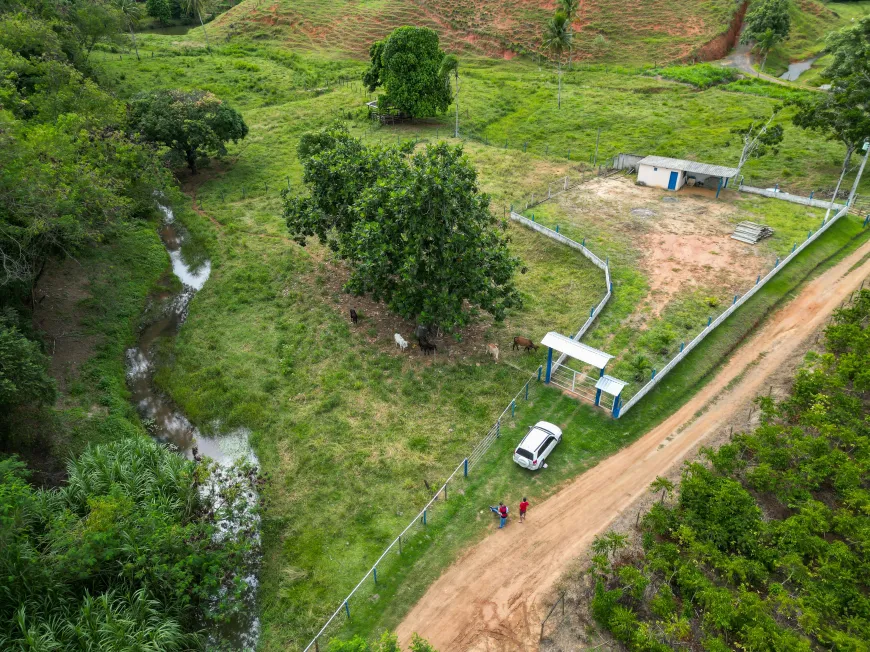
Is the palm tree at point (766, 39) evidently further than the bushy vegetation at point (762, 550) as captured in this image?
Yes

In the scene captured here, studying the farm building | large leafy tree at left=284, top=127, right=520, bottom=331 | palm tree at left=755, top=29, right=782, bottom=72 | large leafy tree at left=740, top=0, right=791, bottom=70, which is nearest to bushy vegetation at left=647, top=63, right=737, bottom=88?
palm tree at left=755, top=29, right=782, bottom=72

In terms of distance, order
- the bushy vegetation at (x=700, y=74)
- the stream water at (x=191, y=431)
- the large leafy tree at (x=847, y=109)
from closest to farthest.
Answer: the stream water at (x=191, y=431) → the large leafy tree at (x=847, y=109) → the bushy vegetation at (x=700, y=74)

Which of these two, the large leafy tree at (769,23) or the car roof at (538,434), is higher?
the large leafy tree at (769,23)

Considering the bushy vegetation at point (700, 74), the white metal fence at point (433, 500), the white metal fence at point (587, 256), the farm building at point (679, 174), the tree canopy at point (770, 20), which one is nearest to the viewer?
the white metal fence at point (433, 500)

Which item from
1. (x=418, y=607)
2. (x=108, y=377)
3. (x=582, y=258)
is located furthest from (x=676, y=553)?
(x=108, y=377)

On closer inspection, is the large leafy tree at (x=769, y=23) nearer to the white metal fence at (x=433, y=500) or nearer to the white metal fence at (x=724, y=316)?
the white metal fence at (x=724, y=316)

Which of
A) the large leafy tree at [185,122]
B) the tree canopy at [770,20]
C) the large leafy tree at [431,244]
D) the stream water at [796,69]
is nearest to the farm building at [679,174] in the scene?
the large leafy tree at [431,244]

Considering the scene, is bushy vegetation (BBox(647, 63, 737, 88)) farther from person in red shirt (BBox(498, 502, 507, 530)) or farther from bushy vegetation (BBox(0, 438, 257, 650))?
bushy vegetation (BBox(0, 438, 257, 650))
